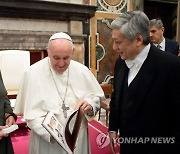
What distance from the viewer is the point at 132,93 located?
72.0 inches

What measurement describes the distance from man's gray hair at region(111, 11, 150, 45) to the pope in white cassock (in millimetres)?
444

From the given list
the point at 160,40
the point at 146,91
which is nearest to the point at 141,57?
the point at 146,91

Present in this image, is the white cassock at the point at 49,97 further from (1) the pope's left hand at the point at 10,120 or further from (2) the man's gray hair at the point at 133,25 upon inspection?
(2) the man's gray hair at the point at 133,25

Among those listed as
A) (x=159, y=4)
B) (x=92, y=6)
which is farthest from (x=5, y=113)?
(x=159, y=4)

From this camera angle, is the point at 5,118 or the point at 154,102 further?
the point at 5,118

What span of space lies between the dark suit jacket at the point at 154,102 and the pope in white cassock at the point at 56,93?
0.35m

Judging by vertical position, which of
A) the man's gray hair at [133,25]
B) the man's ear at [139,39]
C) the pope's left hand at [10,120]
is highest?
the man's gray hair at [133,25]

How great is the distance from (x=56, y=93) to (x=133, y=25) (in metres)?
0.82

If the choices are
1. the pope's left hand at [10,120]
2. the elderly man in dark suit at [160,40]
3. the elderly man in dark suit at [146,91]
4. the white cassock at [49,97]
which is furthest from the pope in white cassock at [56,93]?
the elderly man in dark suit at [160,40]

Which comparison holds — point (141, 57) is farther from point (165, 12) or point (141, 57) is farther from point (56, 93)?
point (165, 12)

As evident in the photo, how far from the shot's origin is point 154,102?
177 centimetres

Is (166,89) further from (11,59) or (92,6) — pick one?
(92,6)

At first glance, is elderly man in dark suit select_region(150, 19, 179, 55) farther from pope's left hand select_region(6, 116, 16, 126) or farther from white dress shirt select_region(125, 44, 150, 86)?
pope's left hand select_region(6, 116, 16, 126)

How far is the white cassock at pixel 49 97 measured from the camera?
2010 mm
